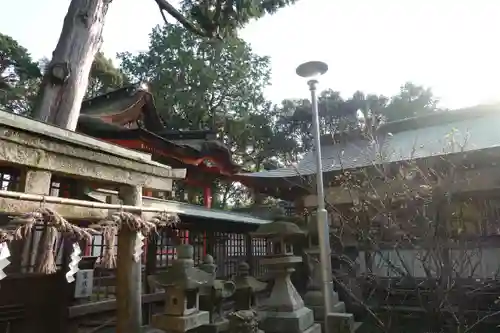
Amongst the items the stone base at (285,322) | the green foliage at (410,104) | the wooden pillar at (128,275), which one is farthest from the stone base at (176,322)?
the green foliage at (410,104)

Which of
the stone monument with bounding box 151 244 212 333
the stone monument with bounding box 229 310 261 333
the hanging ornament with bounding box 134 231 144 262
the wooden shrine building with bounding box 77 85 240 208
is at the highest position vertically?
the wooden shrine building with bounding box 77 85 240 208

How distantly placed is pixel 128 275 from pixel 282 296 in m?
2.71

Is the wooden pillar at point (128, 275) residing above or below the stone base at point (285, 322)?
above

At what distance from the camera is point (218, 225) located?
9.95 meters

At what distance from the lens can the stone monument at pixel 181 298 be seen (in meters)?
4.38

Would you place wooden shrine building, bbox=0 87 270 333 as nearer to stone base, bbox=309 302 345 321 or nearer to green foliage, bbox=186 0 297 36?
stone base, bbox=309 302 345 321

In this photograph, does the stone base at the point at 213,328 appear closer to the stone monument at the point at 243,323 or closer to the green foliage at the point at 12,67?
the stone monument at the point at 243,323

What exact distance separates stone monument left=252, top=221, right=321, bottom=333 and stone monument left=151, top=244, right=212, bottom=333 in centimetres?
151

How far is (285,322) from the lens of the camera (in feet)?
18.5

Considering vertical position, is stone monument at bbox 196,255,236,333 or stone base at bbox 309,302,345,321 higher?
stone monument at bbox 196,255,236,333

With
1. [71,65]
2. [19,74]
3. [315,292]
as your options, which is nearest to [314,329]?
[315,292]

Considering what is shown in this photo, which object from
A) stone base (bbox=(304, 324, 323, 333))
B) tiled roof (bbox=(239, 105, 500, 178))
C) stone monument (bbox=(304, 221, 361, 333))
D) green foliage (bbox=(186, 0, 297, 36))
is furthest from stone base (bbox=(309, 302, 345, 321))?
green foliage (bbox=(186, 0, 297, 36))

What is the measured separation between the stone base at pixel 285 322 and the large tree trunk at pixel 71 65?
216 inches

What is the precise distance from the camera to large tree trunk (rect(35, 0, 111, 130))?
728cm
